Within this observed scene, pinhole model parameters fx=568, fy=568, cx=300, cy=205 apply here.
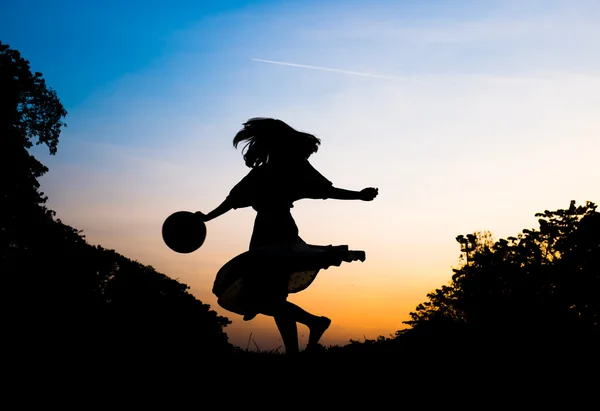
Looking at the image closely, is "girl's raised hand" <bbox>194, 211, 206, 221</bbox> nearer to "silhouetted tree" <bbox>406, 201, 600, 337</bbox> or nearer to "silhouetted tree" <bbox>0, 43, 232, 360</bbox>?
"silhouetted tree" <bbox>0, 43, 232, 360</bbox>

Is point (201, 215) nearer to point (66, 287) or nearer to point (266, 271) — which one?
point (266, 271)

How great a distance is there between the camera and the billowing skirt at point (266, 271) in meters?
6.44

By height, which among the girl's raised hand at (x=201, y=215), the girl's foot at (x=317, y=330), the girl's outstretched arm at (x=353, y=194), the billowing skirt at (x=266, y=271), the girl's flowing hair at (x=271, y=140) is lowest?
the girl's foot at (x=317, y=330)

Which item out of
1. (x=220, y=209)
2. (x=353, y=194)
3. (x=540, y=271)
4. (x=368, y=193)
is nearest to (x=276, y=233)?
(x=220, y=209)

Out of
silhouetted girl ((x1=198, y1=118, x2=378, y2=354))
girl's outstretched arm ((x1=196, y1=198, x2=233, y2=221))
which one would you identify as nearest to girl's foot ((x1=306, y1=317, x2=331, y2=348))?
silhouetted girl ((x1=198, y1=118, x2=378, y2=354))

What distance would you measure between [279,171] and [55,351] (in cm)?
600

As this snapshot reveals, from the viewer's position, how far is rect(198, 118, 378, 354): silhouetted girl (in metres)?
6.50

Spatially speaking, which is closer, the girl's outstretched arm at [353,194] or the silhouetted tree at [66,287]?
the girl's outstretched arm at [353,194]

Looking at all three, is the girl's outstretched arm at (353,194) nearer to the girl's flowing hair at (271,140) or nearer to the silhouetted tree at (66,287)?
the girl's flowing hair at (271,140)

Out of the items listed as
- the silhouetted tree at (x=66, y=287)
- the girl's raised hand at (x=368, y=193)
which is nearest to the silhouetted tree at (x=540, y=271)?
the silhouetted tree at (x=66, y=287)

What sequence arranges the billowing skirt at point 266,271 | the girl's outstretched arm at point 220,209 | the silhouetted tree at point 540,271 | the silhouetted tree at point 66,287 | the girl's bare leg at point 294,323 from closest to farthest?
the billowing skirt at point 266,271, the girl's bare leg at point 294,323, the girl's outstretched arm at point 220,209, the silhouetted tree at point 66,287, the silhouetted tree at point 540,271

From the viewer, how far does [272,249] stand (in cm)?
646

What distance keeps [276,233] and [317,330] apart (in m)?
1.23

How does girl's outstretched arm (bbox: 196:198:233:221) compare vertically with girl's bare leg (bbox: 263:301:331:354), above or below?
above
